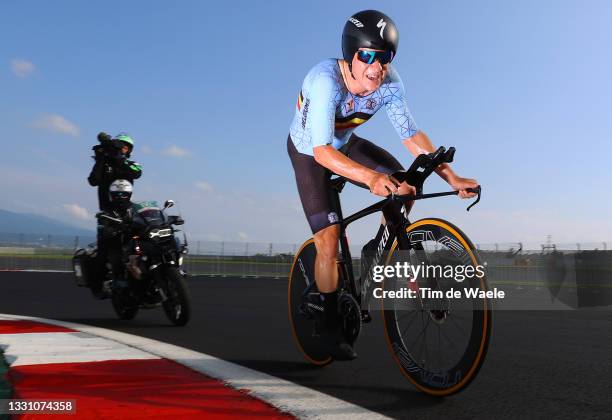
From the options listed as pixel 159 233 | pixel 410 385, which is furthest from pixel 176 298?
pixel 410 385

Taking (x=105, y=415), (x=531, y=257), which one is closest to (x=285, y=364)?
(x=105, y=415)

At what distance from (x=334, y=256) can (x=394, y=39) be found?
136 centimetres

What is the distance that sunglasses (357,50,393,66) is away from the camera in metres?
3.38

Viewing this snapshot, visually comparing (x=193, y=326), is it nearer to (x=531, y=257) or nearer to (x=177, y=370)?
(x=177, y=370)

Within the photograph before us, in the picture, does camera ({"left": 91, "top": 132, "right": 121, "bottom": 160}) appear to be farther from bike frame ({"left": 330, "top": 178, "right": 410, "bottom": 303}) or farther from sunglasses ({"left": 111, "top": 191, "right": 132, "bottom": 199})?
bike frame ({"left": 330, "top": 178, "right": 410, "bottom": 303})

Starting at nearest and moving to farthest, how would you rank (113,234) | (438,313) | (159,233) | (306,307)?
(438,313), (306,307), (159,233), (113,234)

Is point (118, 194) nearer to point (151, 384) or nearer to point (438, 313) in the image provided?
point (151, 384)

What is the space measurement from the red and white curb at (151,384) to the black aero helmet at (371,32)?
1.98m

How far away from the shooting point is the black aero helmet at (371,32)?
132 inches

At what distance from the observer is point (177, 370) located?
12.2 ft

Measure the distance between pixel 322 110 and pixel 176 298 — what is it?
3665 mm

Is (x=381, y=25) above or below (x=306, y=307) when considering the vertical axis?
above

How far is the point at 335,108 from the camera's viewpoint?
11.5ft

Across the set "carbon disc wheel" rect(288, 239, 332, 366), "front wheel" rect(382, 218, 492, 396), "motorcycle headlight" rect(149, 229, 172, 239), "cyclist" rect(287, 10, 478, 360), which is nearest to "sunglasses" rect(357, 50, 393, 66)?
"cyclist" rect(287, 10, 478, 360)
